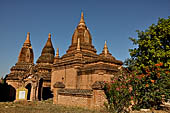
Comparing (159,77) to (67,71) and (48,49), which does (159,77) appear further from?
(48,49)

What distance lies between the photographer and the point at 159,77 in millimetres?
9789

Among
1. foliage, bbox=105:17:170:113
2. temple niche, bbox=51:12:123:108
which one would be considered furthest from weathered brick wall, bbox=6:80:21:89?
foliage, bbox=105:17:170:113

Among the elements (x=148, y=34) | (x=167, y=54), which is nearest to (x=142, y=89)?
(x=167, y=54)

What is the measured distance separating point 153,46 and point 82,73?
8650 millimetres

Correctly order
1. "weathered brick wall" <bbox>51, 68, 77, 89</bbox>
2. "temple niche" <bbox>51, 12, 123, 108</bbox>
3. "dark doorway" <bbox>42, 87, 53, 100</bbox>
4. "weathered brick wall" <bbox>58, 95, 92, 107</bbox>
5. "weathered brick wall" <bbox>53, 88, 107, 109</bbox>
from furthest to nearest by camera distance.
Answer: "dark doorway" <bbox>42, 87, 53, 100</bbox>, "weathered brick wall" <bbox>51, 68, 77, 89</bbox>, "weathered brick wall" <bbox>58, 95, 92, 107</bbox>, "temple niche" <bbox>51, 12, 123, 108</bbox>, "weathered brick wall" <bbox>53, 88, 107, 109</bbox>

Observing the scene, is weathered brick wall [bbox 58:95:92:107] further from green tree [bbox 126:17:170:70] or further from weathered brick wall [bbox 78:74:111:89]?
green tree [bbox 126:17:170:70]

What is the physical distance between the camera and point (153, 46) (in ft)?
59.6

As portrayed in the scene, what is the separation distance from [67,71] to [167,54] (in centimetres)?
1241

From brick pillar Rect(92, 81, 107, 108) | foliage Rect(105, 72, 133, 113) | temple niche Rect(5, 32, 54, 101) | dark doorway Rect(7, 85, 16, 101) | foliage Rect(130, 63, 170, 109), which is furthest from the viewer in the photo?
dark doorway Rect(7, 85, 16, 101)

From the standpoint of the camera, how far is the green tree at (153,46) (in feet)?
56.3

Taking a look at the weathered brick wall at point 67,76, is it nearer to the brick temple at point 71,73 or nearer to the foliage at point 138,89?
the brick temple at point 71,73

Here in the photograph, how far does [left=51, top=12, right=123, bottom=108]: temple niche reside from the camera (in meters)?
14.4

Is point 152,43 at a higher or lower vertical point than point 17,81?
higher

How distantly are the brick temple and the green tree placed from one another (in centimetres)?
258
